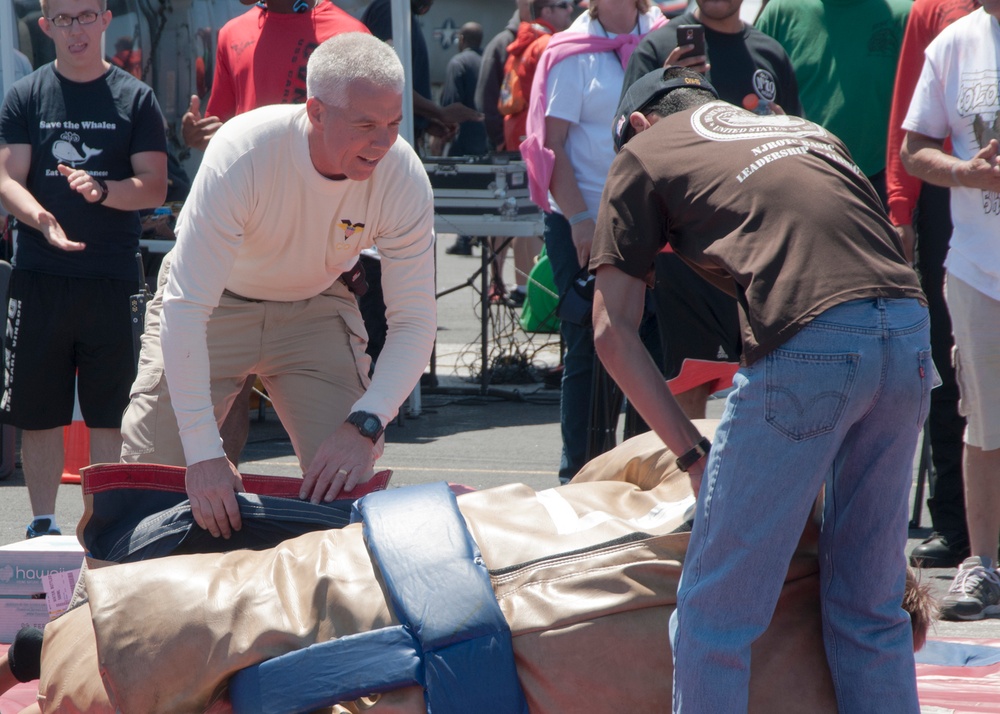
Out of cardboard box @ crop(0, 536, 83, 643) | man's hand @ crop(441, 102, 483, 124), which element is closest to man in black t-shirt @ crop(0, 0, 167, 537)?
cardboard box @ crop(0, 536, 83, 643)

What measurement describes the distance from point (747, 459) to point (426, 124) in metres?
8.27

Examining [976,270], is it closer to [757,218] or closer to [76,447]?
[757,218]

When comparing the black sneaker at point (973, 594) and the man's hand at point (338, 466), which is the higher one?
the man's hand at point (338, 466)

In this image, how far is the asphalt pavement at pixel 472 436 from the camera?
5344 mm

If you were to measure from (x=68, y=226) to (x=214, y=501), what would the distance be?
2224 mm

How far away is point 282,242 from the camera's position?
3318 mm

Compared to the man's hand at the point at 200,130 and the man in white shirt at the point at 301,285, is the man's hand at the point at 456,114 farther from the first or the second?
the man in white shirt at the point at 301,285

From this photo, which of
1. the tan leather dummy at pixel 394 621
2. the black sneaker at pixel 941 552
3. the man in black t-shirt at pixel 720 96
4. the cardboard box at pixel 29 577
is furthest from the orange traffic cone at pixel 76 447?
the black sneaker at pixel 941 552

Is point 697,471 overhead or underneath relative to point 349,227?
underneath

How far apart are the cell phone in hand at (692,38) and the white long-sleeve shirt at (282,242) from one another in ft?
4.55

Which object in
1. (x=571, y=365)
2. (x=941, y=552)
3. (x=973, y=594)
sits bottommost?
(x=941, y=552)

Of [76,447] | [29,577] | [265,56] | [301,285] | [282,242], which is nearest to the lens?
[282,242]

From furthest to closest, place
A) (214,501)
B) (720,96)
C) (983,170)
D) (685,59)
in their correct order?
(720,96)
(685,59)
(983,170)
(214,501)

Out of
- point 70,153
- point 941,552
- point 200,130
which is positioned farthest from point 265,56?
point 941,552
